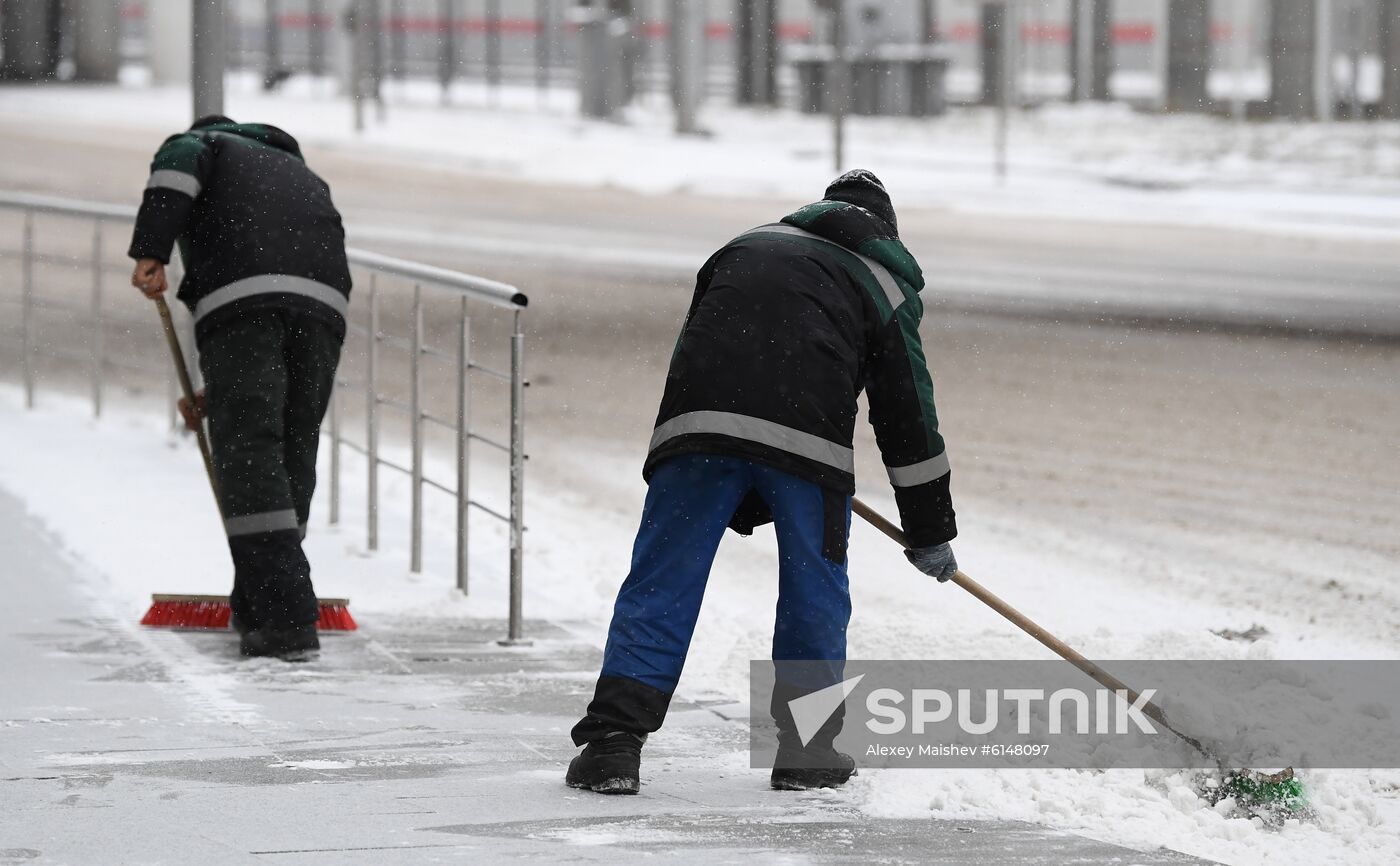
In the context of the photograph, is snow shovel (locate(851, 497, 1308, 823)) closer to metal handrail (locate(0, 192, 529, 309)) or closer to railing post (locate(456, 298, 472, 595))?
metal handrail (locate(0, 192, 529, 309))

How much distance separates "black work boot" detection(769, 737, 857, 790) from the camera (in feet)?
14.7

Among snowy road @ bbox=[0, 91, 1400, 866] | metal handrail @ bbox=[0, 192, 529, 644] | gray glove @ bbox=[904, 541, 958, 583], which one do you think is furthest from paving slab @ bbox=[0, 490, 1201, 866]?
gray glove @ bbox=[904, 541, 958, 583]

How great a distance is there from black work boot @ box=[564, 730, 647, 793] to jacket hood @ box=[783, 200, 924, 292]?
1.14 metres

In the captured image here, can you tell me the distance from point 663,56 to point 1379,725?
35.1 metres

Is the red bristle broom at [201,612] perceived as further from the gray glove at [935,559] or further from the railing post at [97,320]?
the railing post at [97,320]

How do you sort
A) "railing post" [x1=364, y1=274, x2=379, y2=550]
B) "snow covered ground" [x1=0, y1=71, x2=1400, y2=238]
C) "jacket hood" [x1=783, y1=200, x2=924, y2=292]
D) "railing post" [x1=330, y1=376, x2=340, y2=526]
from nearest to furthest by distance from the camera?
"jacket hood" [x1=783, y1=200, x2=924, y2=292] < "railing post" [x1=364, y1=274, x2=379, y2=550] < "railing post" [x1=330, y1=376, x2=340, y2=526] < "snow covered ground" [x1=0, y1=71, x2=1400, y2=238]

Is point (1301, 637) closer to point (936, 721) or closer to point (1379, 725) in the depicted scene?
point (1379, 725)

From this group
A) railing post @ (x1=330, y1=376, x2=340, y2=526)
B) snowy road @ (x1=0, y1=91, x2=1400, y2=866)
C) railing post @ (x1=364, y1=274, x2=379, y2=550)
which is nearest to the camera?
snowy road @ (x1=0, y1=91, x2=1400, y2=866)

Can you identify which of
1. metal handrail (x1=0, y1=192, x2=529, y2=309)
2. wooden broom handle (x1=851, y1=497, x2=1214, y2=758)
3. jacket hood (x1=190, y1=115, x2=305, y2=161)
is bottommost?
wooden broom handle (x1=851, y1=497, x2=1214, y2=758)

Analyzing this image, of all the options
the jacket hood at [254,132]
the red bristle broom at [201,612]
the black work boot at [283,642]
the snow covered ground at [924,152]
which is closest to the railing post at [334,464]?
the red bristle broom at [201,612]

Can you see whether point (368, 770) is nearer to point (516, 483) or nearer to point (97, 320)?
point (516, 483)

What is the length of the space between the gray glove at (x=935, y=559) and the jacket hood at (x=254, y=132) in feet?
7.86

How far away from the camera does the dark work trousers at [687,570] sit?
4.36 m

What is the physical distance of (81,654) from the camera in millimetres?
5605
